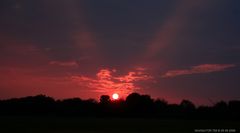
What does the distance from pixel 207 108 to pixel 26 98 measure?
8753 cm

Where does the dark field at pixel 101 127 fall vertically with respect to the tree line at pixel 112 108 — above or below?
below

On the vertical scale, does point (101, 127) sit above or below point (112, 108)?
below

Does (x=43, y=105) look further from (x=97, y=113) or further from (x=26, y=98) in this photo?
(x=97, y=113)

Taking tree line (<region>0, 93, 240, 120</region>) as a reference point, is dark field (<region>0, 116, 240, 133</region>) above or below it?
below

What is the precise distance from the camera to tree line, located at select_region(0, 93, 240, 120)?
429ft

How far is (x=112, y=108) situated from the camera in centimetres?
13888

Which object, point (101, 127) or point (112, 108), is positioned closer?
point (101, 127)

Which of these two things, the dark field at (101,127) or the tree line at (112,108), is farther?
the tree line at (112,108)

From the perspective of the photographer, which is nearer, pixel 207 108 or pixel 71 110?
pixel 207 108

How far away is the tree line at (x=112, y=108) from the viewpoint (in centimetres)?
13062

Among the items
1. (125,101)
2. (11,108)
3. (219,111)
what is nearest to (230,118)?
(219,111)

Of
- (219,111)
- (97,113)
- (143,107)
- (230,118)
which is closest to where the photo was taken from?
(230,118)

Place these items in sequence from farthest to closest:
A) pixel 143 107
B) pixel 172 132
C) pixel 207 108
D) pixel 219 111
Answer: pixel 143 107
pixel 207 108
pixel 219 111
pixel 172 132

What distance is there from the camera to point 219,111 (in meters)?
122
